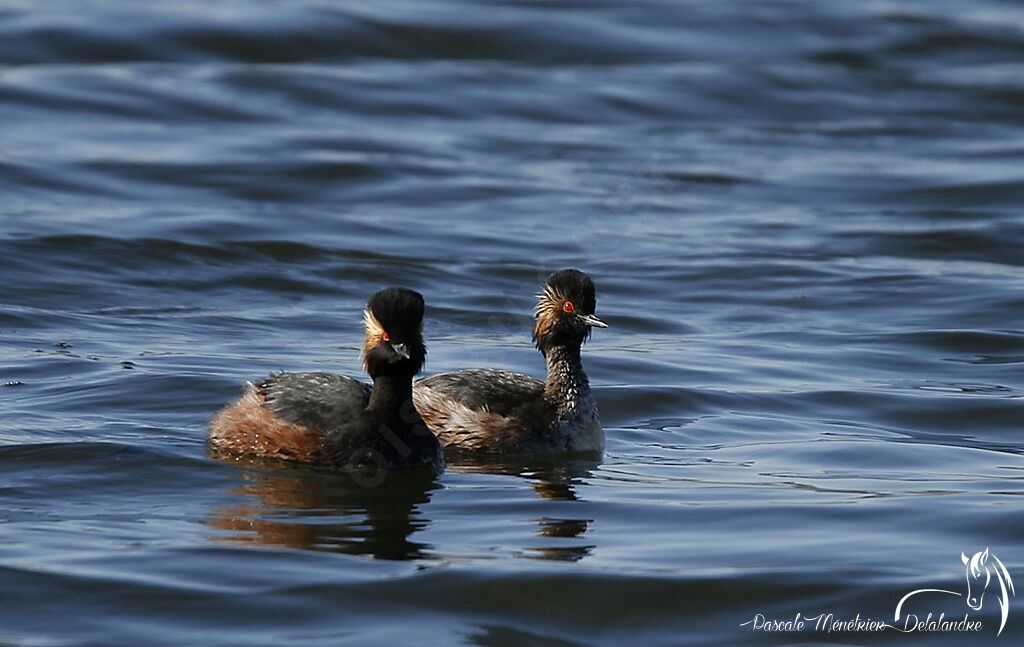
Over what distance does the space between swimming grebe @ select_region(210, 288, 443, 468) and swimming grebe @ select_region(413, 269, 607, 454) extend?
2.51 feet

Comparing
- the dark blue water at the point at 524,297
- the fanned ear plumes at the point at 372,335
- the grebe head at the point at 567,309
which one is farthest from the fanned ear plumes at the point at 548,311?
the fanned ear plumes at the point at 372,335

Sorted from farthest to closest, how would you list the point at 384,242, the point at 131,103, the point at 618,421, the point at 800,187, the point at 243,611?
the point at 131,103, the point at 800,187, the point at 384,242, the point at 618,421, the point at 243,611

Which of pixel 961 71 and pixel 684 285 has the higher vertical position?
pixel 961 71

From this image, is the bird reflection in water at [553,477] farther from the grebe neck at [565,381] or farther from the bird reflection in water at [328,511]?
the bird reflection in water at [328,511]

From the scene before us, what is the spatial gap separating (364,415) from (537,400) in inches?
59.9

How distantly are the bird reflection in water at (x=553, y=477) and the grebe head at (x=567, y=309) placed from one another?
2.82ft

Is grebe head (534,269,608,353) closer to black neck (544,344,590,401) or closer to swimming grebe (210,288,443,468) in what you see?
black neck (544,344,590,401)

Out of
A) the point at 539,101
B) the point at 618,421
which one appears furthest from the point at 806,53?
the point at 618,421

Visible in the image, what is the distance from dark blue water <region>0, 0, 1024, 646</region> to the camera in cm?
860

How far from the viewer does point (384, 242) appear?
19.9m

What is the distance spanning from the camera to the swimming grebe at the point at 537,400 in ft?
38.2

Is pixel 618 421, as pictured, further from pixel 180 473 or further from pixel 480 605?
pixel 480 605

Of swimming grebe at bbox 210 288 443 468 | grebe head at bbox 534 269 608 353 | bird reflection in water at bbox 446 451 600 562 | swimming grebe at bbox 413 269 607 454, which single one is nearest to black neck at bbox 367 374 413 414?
swimming grebe at bbox 210 288 443 468

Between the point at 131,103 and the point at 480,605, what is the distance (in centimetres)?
1847
